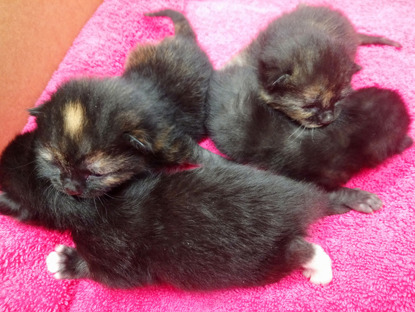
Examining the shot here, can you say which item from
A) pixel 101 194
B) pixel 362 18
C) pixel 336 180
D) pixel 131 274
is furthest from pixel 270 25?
pixel 131 274

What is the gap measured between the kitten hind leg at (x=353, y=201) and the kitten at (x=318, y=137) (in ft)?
0.15

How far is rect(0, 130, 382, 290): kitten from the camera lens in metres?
1.01

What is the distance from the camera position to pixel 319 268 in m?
1.11

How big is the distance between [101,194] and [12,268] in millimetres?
447

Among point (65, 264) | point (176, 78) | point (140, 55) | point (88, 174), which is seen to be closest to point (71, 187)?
point (88, 174)

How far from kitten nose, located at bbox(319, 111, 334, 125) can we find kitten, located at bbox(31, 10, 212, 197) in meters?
0.47

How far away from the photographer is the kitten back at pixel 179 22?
5.88 feet

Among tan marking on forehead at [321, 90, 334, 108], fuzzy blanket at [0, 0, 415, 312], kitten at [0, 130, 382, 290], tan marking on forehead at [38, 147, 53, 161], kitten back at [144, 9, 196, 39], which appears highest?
kitten back at [144, 9, 196, 39]

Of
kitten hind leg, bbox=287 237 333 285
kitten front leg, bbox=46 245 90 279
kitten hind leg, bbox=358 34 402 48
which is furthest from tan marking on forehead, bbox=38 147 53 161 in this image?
kitten hind leg, bbox=358 34 402 48

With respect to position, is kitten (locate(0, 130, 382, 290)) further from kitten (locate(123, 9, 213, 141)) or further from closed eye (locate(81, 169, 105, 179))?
kitten (locate(123, 9, 213, 141))

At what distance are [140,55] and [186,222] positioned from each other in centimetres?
90

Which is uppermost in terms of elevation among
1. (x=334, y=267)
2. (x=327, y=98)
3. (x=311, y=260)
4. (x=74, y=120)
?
(x=74, y=120)

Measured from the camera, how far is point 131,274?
108cm

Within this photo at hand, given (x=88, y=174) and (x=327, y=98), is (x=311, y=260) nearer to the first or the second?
(x=327, y=98)
